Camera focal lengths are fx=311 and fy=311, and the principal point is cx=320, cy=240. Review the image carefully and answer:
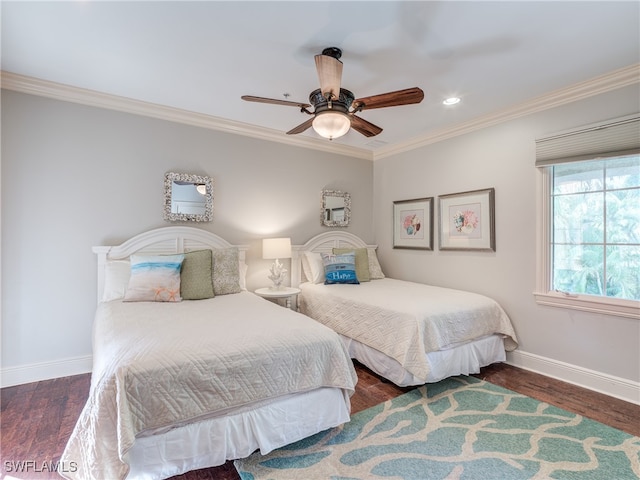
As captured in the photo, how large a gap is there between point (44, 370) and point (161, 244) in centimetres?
138

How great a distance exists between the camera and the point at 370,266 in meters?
4.12

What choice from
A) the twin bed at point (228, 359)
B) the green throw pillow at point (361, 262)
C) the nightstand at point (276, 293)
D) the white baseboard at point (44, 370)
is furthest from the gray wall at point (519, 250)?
the white baseboard at point (44, 370)

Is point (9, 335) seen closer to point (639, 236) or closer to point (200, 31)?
point (200, 31)

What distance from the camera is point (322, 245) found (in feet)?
13.7

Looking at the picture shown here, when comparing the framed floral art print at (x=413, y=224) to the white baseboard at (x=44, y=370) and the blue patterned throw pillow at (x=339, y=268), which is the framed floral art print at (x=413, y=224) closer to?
the blue patterned throw pillow at (x=339, y=268)

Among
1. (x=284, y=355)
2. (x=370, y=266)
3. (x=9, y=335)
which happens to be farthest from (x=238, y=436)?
(x=370, y=266)

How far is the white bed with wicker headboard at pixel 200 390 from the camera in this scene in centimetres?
134

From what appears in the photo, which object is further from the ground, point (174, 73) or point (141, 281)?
point (174, 73)

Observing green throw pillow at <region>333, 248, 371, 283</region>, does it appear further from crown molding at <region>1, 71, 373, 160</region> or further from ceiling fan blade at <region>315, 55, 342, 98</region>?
ceiling fan blade at <region>315, 55, 342, 98</region>

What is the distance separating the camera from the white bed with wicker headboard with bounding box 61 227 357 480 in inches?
52.8

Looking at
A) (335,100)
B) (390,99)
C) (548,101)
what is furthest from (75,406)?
(548,101)

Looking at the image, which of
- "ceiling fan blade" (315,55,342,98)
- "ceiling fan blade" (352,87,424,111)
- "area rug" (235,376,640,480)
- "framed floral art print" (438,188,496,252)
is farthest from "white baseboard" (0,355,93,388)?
"framed floral art print" (438,188,496,252)

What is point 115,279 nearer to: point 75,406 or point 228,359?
point 75,406

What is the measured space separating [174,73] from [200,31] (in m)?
0.64
